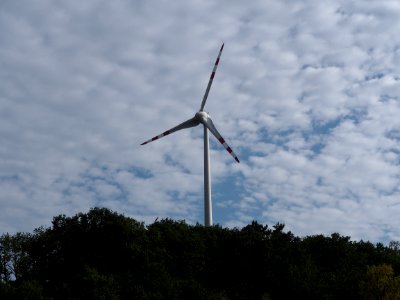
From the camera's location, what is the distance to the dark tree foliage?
71500mm

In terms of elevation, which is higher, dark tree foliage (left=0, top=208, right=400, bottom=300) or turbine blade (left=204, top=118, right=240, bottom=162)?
turbine blade (left=204, top=118, right=240, bottom=162)

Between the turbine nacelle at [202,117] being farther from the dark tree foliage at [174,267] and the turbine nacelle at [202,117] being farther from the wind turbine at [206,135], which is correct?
the dark tree foliage at [174,267]

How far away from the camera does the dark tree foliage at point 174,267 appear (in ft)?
235

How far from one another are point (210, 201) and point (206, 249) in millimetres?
8440

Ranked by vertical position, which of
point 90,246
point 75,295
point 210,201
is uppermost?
point 210,201

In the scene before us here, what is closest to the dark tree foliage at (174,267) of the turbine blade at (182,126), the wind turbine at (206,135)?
the wind turbine at (206,135)

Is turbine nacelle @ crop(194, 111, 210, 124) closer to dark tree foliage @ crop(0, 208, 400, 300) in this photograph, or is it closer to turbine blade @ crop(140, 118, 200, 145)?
turbine blade @ crop(140, 118, 200, 145)

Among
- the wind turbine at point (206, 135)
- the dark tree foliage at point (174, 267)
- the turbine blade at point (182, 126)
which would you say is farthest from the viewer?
the turbine blade at point (182, 126)

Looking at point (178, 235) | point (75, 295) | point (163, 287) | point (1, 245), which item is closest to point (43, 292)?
point (75, 295)

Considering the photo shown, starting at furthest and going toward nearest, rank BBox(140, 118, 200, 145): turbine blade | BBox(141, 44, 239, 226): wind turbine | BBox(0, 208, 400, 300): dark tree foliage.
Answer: BBox(140, 118, 200, 145): turbine blade → BBox(141, 44, 239, 226): wind turbine → BBox(0, 208, 400, 300): dark tree foliage

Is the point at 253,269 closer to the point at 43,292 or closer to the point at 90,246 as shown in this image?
the point at 90,246

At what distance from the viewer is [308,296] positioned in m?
77.8

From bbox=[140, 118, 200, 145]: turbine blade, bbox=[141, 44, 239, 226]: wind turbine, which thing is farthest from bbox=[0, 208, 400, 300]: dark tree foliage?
bbox=[140, 118, 200, 145]: turbine blade

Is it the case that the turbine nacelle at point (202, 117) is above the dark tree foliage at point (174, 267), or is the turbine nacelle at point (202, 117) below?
above
